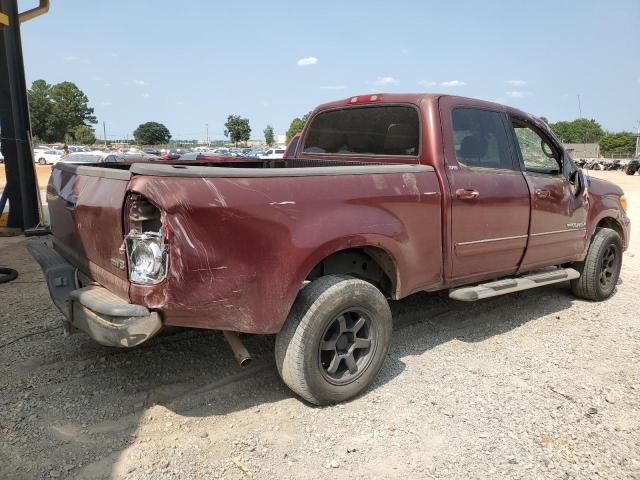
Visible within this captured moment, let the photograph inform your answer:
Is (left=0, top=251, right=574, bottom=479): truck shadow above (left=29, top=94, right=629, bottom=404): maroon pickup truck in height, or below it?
below

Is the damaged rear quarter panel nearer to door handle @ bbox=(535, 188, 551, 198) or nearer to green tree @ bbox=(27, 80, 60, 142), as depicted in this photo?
door handle @ bbox=(535, 188, 551, 198)

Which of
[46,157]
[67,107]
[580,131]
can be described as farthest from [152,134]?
[580,131]

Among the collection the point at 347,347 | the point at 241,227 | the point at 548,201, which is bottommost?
the point at 347,347

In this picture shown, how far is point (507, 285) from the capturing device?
4.35 m

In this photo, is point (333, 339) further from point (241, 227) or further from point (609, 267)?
point (609, 267)

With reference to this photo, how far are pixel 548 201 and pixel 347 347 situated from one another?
2.48 m

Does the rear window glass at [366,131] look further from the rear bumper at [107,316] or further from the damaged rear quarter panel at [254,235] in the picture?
the rear bumper at [107,316]

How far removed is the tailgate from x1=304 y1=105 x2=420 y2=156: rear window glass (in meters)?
2.19

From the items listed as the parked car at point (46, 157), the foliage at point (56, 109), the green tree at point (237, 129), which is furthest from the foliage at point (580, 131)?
the foliage at point (56, 109)

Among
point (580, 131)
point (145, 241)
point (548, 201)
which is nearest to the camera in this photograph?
point (145, 241)

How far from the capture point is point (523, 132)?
4.84m

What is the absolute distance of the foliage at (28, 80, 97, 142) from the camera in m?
92.7

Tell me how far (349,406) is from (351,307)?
0.64 m

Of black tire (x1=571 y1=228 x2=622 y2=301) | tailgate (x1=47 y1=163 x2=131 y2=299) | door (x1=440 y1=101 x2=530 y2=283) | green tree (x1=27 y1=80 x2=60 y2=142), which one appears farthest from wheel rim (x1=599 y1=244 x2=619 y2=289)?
green tree (x1=27 y1=80 x2=60 y2=142)
